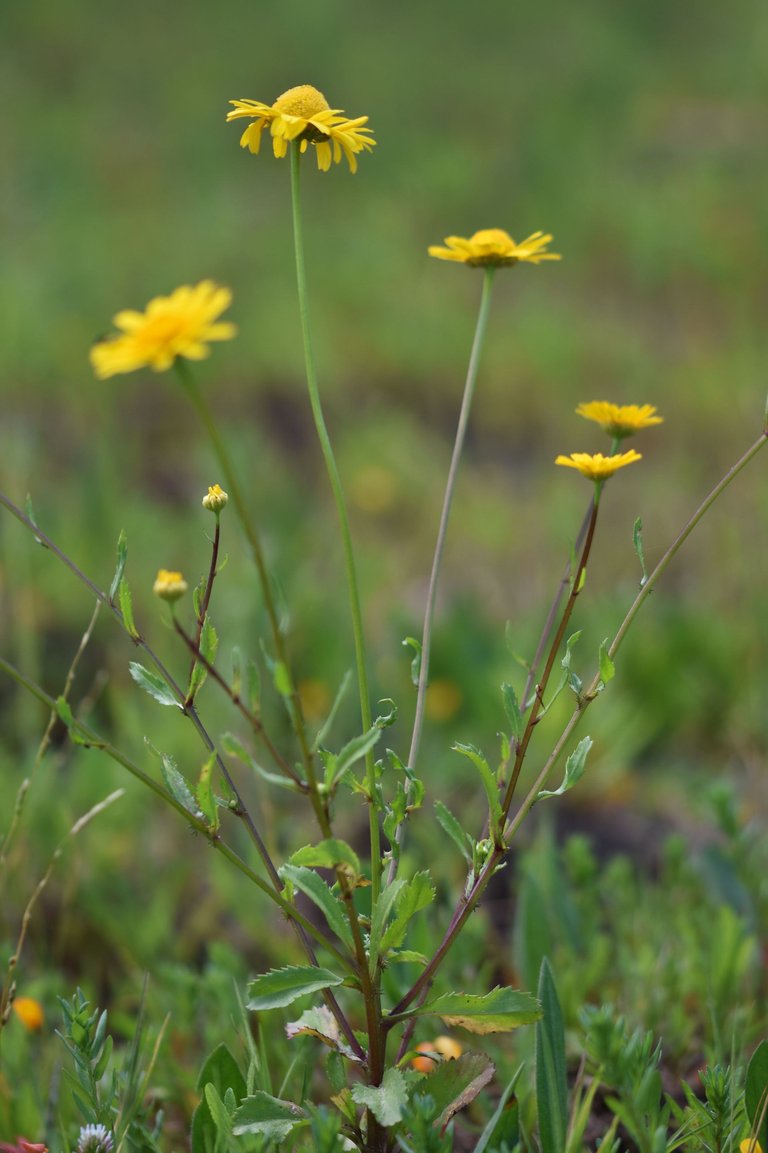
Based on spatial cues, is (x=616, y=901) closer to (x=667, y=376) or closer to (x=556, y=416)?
(x=556, y=416)

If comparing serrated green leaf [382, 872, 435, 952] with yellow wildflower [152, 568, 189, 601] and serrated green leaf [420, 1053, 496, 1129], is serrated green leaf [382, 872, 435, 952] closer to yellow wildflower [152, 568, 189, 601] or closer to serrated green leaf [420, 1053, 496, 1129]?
serrated green leaf [420, 1053, 496, 1129]

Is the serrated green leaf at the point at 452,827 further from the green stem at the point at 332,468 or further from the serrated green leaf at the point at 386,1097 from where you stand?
the serrated green leaf at the point at 386,1097

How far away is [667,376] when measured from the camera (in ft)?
11.9

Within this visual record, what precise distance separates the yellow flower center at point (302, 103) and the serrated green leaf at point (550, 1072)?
643 millimetres

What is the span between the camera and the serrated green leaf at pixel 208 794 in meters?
0.67

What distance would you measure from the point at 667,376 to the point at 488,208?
150 cm

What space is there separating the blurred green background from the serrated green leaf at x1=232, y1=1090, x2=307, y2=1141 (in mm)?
623

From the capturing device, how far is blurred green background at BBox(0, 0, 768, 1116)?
1911 mm

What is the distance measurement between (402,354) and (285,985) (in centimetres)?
312

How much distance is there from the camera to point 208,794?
692mm

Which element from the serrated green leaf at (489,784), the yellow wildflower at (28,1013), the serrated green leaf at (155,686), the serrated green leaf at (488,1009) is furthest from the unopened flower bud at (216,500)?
the yellow wildflower at (28,1013)

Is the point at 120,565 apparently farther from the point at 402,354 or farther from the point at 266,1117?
the point at 402,354

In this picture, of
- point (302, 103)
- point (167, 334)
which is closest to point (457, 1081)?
point (167, 334)

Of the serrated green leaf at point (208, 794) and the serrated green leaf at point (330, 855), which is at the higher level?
the serrated green leaf at point (208, 794)
